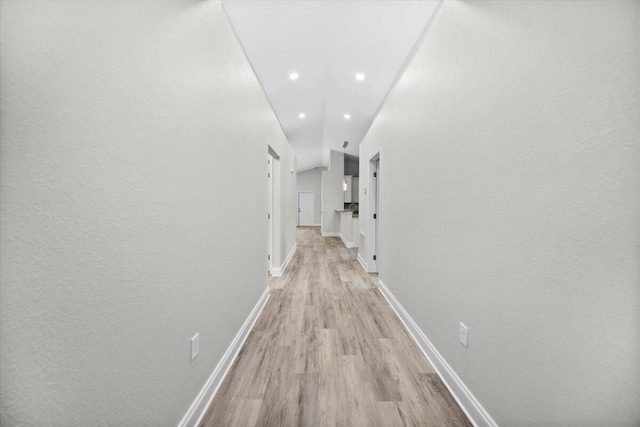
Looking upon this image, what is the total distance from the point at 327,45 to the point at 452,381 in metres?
3.27

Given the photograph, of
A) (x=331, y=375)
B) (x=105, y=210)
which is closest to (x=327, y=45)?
(x=105, y=210)

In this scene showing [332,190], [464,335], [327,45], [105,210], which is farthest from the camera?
[332,190]

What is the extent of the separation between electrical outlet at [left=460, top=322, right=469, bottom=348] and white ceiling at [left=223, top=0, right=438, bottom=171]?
7.36ft

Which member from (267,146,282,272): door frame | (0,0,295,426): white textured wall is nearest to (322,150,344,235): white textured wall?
(267,146,282,272): door frame

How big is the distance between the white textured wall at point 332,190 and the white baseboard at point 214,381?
23.7 ft

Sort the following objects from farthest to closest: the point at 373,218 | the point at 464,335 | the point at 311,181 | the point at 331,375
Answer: the point at 311,181
the point at 373,218
the point at 331,375
the point at 464,335

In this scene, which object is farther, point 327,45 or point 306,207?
point 306,207

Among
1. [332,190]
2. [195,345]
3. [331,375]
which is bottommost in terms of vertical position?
[331,375]

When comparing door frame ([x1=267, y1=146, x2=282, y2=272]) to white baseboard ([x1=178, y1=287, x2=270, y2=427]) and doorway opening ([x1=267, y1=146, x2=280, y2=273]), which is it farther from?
white baseboard ([x1=178, y1=287, x2=270, y2=427])

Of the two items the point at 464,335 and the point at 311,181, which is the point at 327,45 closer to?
the point at 464,335

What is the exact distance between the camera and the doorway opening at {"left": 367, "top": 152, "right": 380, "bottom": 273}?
4.39 m

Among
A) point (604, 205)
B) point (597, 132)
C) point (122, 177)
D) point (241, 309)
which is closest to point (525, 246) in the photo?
point (604, 205)

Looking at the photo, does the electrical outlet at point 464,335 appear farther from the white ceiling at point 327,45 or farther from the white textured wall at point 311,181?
the white textured wall at point 311,181

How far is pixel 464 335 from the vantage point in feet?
4.96
